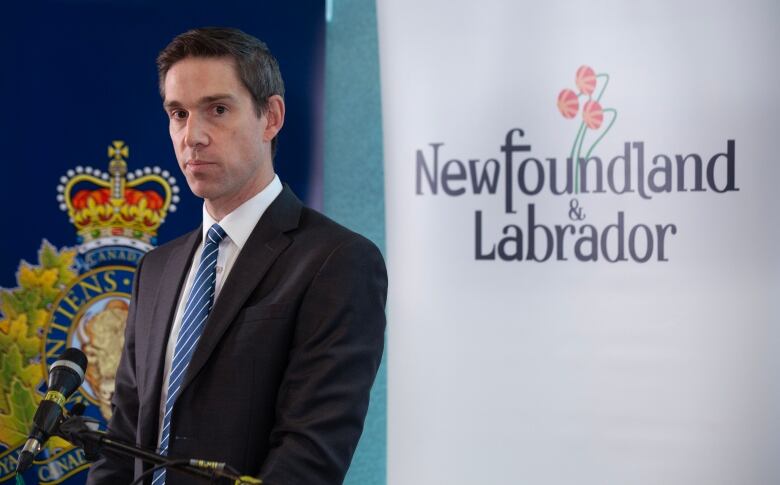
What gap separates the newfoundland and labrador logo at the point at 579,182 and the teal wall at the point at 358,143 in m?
0.43

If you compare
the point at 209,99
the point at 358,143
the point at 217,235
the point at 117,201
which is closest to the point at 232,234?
the point at 217,235

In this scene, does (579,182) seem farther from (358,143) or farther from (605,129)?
(358,143)

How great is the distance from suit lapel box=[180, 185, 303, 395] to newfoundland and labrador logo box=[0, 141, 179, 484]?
4.97 ft

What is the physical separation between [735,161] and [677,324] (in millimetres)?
492

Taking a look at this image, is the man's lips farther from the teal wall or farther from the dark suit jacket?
the teal wall

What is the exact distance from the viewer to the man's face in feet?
6.02

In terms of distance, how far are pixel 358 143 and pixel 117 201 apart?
0.84 meters

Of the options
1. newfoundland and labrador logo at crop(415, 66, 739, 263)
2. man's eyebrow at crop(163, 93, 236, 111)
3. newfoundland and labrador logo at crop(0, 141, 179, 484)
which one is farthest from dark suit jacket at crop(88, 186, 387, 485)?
newfoundland and labrador logo at crop(0, 141, 179, 484)

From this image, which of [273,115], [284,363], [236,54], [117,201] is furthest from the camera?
[117,201]

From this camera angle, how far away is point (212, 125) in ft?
6.07

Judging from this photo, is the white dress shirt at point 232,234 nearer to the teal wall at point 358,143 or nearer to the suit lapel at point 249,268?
the suit lapel at point 249,268

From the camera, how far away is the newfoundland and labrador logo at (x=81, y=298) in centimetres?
326

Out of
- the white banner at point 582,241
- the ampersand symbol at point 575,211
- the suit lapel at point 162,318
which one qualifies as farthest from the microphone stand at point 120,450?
the ampersand symbol at point 575,211

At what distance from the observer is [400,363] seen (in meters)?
3.13
